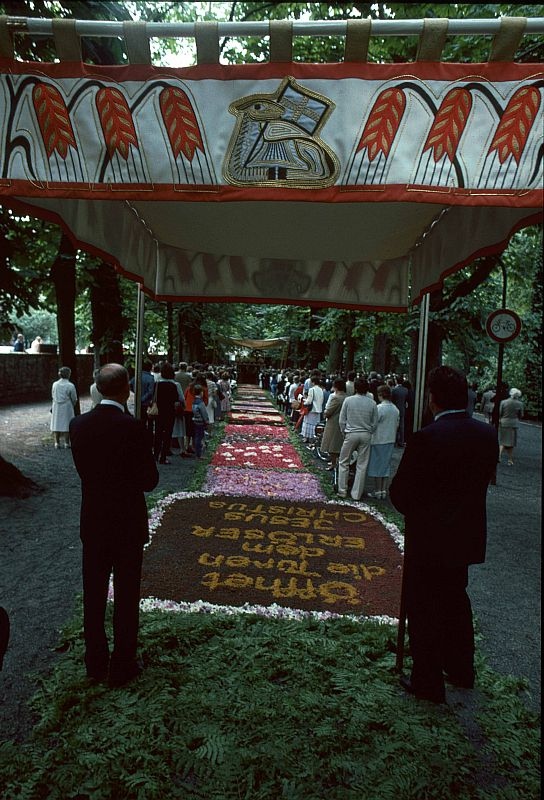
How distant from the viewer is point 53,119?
→ 8.59 feet

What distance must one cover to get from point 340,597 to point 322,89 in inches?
212

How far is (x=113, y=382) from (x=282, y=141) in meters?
2.34

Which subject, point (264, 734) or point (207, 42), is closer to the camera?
point (207, 42)

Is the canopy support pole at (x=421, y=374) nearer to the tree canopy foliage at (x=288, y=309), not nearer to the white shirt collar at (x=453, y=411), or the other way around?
the white shirt collar at (x=453, y=411)

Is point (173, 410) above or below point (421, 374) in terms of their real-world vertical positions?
below

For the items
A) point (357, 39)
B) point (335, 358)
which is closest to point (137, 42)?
point (357, 39)

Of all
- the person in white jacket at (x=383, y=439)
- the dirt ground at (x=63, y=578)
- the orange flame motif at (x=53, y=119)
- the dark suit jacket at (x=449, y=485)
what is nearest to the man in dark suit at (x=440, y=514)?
the dark suit jacket at (x=449, y=485)

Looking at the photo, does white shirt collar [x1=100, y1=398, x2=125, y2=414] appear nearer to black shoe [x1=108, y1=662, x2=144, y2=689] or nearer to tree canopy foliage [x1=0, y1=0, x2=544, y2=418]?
black shoe [x1=108, y1=662, x2=144, y2=689]

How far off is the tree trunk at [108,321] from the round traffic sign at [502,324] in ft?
41.0

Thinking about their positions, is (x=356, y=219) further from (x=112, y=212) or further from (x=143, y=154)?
(x=143, y=154)

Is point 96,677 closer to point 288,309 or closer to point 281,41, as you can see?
point 281,41

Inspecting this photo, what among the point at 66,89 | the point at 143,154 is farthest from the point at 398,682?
the point at 66,89

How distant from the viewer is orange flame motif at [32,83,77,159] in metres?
2.60

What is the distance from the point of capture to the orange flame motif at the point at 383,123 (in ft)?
8.19
